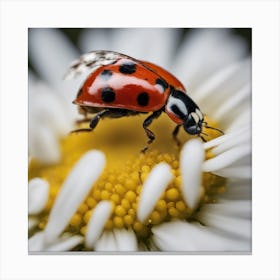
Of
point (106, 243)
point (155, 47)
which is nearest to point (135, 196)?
point (106, 243)

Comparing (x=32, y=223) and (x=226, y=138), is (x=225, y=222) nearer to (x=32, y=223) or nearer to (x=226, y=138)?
(x=226, y=138)

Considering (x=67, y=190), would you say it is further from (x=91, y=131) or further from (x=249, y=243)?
(x=249, y=243)

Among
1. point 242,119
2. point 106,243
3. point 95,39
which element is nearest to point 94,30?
point 95,39

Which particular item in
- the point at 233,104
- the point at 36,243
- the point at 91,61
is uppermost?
the point at 91,61

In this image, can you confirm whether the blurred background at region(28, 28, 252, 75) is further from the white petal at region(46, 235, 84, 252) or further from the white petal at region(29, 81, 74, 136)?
the white petal at region(46, 235, 84, 252)

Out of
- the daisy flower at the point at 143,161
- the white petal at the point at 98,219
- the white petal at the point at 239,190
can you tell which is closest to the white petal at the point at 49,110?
the daisy flower at the point at 143,161

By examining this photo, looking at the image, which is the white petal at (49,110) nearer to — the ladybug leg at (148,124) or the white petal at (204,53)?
the ladybug leg at (148,124)
